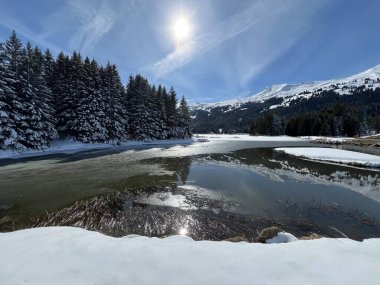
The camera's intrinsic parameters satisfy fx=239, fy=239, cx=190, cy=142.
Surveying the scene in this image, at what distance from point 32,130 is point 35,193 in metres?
22.4

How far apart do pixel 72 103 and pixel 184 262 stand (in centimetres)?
4187

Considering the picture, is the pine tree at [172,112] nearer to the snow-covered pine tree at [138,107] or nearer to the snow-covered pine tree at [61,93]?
the snow-covered pine tree at [138,107]

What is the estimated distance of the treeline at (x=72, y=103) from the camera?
29.9m

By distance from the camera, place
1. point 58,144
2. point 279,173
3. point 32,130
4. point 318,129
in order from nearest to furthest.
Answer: point 279,173
point 32,130
point 58,144
point 318,129

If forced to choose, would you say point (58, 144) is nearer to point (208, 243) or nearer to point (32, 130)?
point (32, 130)

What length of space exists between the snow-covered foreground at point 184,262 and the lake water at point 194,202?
3.09 metres

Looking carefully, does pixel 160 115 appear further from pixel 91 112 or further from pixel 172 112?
pixel 91 112

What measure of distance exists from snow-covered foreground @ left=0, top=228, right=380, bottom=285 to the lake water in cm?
309

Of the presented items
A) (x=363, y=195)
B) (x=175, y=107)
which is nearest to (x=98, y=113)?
(x=175, y=107)

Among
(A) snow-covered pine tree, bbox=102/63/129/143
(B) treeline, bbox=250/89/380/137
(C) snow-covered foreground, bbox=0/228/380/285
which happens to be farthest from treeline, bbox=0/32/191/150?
(B) treeline, bbox=250/89/380/137

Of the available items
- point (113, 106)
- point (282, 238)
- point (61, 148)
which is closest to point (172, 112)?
point (113, 106)

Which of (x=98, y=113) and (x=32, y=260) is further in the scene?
(x=98, y=113)

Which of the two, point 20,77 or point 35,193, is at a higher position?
point 20,77

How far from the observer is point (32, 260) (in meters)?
4.11
